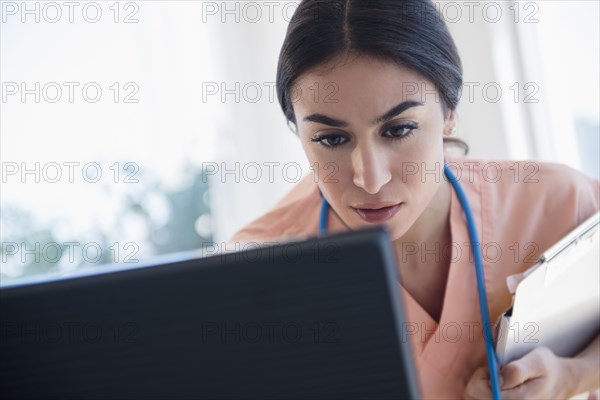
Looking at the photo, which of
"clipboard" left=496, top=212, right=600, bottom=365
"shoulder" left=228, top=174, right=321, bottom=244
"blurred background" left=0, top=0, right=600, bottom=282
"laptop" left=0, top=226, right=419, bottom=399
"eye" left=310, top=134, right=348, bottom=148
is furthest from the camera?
"blurred background" left=0, top=0, right=600, bottom=282

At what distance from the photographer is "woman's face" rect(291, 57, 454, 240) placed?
0.84 metres

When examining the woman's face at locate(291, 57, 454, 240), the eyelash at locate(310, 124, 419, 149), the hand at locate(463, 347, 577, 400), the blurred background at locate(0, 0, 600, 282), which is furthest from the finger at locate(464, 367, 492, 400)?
Answer: the blurred background at locate(0, 0, 600, 282)

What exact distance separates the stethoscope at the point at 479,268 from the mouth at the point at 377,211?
0.08m

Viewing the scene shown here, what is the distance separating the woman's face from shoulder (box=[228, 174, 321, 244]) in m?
0.16

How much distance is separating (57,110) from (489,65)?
1.13 meters

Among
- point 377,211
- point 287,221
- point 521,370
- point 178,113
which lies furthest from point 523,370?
point 178,113

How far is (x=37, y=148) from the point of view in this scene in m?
1.69

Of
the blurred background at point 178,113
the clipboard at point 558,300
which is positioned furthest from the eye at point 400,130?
the blurred background at point 178,113

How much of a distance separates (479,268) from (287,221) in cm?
36

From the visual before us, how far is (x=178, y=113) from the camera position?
2.14m

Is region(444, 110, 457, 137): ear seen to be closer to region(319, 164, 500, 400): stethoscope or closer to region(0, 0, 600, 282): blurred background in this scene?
region(319, 164, 500, 400): stethoscope

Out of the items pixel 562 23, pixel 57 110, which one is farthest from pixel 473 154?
pixel 57 110

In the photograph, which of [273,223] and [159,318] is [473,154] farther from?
[159,318]

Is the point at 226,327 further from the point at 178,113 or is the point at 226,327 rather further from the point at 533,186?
the point at 178,113
